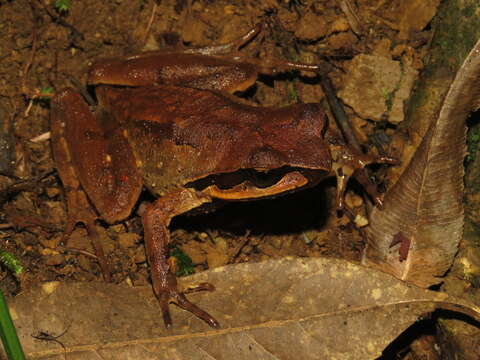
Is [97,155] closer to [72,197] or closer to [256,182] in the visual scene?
[72,197]

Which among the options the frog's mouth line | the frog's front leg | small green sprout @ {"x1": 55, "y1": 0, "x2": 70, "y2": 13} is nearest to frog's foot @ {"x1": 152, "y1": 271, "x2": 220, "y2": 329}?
the frog's front leg

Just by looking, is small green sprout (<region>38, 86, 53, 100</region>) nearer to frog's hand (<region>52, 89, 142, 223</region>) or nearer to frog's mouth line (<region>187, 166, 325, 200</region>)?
frog's hand (<region>52, 89, 142, 223</region>)

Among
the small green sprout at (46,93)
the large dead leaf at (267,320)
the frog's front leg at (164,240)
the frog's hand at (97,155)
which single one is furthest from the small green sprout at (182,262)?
the small green sprout at (46,93)

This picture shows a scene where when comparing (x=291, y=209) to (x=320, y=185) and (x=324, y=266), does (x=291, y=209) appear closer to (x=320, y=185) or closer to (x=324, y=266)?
(x=320, y=185)

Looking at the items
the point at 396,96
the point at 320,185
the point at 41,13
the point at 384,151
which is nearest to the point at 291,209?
the point at 320,185

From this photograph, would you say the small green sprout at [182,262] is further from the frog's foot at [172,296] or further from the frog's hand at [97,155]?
the frog's hand at [97,155]

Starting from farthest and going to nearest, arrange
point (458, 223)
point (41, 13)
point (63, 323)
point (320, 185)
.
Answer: point (41, 13), point (320, 185), point (458, 223), point (63, 323)
